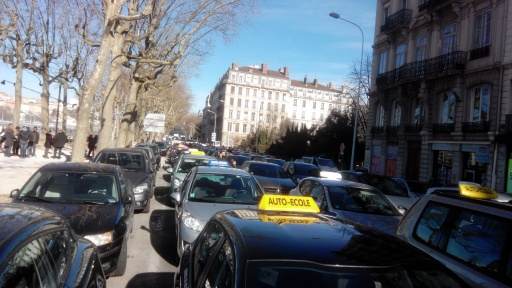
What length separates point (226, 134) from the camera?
429ft

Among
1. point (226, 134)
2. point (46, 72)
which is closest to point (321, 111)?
point (226, 134)

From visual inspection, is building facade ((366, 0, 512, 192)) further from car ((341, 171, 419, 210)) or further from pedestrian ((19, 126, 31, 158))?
pedestrian ((19, 126, 31, 158))

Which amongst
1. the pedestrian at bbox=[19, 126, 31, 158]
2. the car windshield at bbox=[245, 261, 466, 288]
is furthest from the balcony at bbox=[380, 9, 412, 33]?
the car windshield at bbox=[245, 261, 466, 288]

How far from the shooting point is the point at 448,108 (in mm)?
30891

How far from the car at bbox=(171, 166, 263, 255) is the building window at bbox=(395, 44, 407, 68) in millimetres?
29533

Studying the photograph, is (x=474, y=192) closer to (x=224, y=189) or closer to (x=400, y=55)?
(x=224, y=189)

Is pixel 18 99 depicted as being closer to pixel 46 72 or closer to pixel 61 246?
pixel 46 72

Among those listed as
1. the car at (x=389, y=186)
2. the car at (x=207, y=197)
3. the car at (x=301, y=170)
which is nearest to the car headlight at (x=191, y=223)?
the car at (x=207, y=197)

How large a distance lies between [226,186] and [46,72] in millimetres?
36197

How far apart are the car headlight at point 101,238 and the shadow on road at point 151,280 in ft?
2.11

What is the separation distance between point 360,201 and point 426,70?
24.2 metres

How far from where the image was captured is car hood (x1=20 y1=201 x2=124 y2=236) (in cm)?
680

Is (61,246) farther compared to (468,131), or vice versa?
(468,131)

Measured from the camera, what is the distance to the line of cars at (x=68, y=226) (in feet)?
10.8
